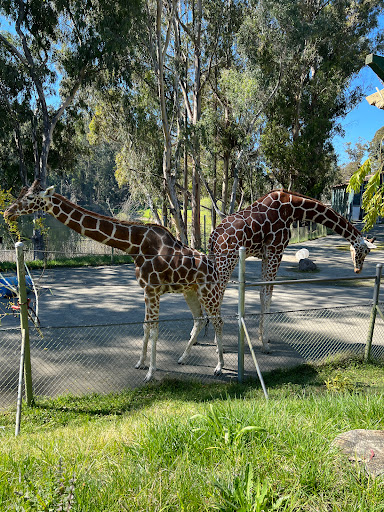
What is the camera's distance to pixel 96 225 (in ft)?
18.2

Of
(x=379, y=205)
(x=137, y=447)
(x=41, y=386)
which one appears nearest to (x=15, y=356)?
(x=41, y=386)

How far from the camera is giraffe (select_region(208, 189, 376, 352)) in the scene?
6.72m

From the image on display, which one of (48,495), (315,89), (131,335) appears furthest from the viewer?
(315,89)

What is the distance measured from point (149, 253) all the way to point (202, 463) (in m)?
3.39

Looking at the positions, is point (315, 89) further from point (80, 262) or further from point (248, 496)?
point (248, 496)

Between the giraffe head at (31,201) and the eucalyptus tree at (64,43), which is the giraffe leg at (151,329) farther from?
the eucalyptus tree at (64,43)

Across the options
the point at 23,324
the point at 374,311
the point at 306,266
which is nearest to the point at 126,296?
the point at 23,324

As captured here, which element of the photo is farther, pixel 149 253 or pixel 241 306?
pixel 149 253

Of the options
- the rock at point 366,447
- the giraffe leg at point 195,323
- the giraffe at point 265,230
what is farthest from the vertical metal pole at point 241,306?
the rock at point 366,447

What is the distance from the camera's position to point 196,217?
20188 mm

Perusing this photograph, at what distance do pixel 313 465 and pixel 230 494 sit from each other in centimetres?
60

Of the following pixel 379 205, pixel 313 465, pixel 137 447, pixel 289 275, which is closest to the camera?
pixel 313 465

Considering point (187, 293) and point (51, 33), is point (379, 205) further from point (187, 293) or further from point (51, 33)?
point (51, 33)

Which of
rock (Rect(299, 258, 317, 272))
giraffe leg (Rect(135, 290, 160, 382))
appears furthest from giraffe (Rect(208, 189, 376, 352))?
rock (Rect(299, 258, 317, 272))
